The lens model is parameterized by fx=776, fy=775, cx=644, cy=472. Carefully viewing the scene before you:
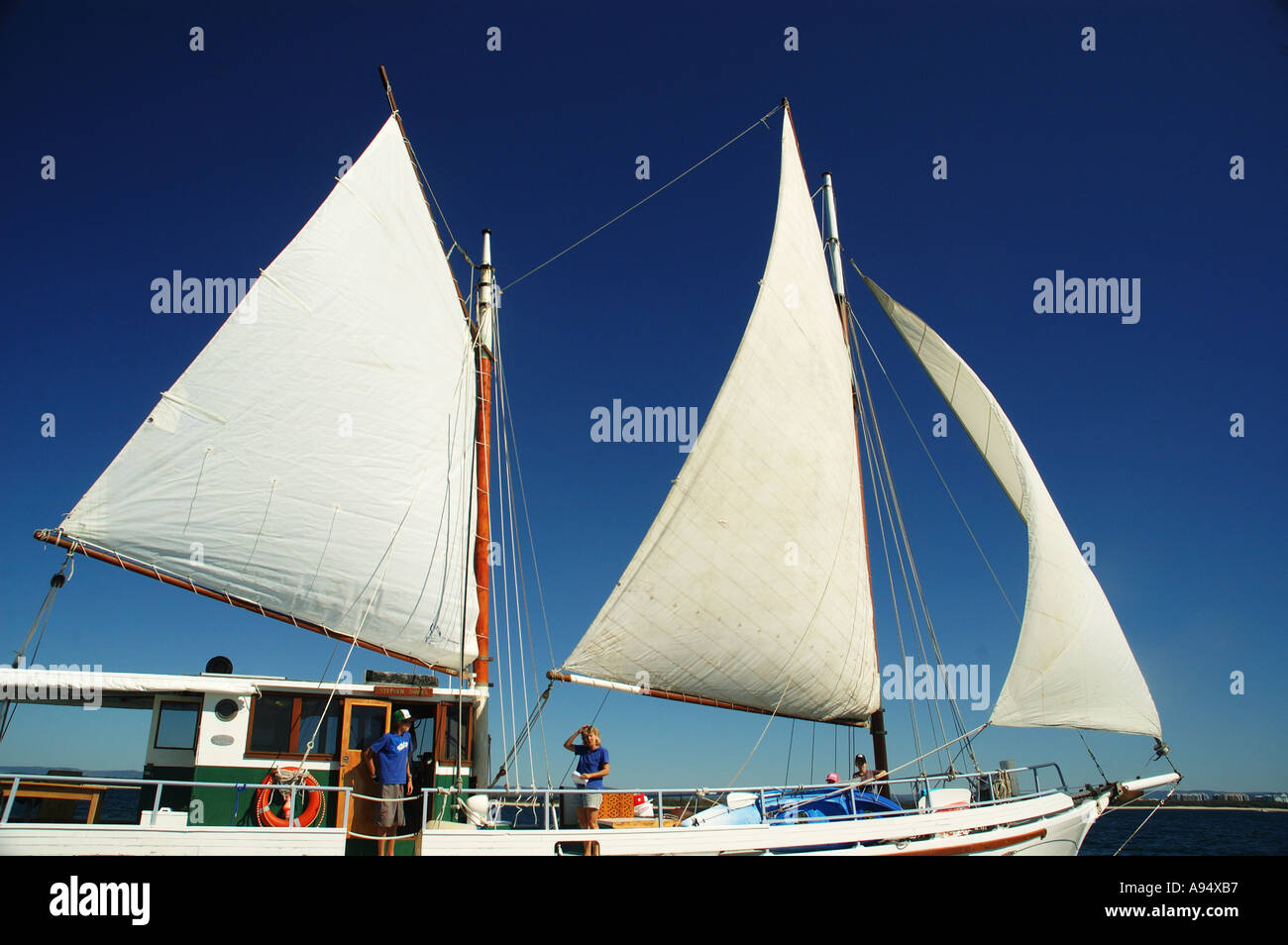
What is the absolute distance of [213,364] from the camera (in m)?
16.4

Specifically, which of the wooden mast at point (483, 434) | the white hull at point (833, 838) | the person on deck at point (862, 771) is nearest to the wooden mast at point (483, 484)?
the wooden mast at point (483, 434)

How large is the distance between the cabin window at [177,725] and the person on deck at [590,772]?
6272mm

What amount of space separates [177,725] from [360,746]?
2.97 m

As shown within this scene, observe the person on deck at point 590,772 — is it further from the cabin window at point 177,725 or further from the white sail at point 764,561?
the cabin window at point 177,725

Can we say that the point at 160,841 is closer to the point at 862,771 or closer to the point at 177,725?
the point at 177,725

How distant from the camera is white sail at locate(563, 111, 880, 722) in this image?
16.0 metres

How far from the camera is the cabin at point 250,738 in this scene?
1223cm

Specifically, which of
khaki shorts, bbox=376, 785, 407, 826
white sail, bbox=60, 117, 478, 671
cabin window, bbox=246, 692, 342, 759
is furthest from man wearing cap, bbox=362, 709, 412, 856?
white sail, bbox=60, 117, 478, 671

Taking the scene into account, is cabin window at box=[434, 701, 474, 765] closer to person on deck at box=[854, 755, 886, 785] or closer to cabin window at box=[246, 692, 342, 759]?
cabin window at box=[246, 692, 342, 759]

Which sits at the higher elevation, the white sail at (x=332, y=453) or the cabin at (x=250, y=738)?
the white sail at (x=332, y=453)
